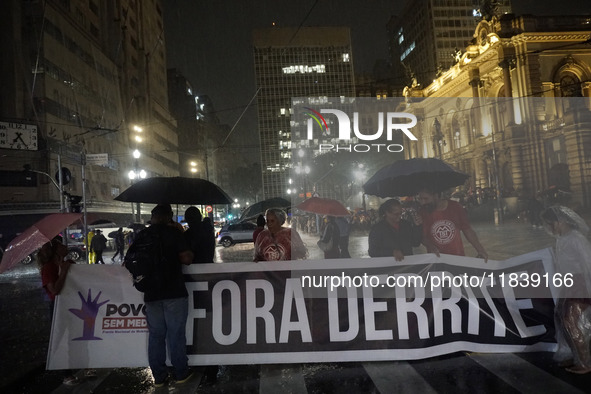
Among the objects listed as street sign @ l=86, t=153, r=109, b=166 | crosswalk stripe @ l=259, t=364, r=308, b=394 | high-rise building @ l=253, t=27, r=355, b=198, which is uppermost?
high-rise building @ l=253, t=27, r=355, b=198

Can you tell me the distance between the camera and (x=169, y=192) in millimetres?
5840

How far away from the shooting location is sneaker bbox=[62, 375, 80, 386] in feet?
14.6

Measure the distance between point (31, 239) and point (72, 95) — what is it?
42512mm

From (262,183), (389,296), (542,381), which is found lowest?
(542,381)

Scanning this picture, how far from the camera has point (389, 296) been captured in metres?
4.74

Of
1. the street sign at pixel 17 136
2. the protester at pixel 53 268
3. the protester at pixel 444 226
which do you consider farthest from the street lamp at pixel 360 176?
the street sign at pixel 17 136

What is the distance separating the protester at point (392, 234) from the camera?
4883 mm

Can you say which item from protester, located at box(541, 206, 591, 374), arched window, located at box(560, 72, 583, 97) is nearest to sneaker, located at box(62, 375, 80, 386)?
protester, located at box(541, 206, 591, 374)

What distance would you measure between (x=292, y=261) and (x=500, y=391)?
2.49 metres

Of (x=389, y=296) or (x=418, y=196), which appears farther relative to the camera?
(x=418, y=196)

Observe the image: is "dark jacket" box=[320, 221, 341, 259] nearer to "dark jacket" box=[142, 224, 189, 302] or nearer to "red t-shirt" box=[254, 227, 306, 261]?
"red t-shirt" box=[254, 227, 306, 261]

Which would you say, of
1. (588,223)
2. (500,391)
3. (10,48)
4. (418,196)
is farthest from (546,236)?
(10,48)

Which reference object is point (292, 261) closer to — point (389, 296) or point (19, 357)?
point (389, 296)

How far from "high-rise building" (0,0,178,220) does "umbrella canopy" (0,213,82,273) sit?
55.4 feet
